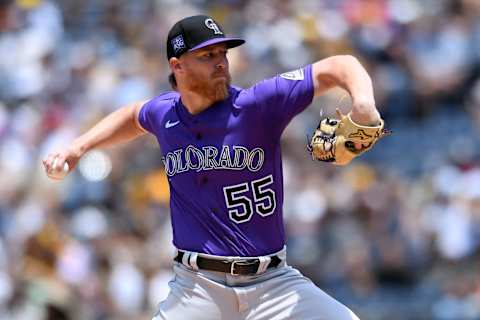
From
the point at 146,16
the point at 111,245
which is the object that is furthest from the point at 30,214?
the point at 146,16

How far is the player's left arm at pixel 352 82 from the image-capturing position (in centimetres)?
413

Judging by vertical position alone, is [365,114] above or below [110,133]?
above

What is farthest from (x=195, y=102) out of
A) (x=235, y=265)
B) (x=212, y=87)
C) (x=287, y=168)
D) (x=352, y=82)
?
(x=287, y=168)

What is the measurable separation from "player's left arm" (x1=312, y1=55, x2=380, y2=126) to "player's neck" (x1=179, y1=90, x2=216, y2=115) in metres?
0.55

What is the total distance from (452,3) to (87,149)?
6.92 meters

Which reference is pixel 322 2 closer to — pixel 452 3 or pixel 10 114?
pixel 452 3

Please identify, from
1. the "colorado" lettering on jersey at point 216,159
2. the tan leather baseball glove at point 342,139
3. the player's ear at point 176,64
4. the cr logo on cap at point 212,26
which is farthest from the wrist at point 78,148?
the tan leather baseball glove at point 342,139

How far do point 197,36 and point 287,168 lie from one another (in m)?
5.31

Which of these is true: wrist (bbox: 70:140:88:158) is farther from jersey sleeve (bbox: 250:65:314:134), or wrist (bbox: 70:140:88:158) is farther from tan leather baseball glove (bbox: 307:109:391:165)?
tan leather baseball glove (bbox: 307:109:391:165)

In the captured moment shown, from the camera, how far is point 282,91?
15.1 feet

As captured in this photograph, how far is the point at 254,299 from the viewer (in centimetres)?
466

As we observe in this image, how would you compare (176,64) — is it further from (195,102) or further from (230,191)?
(230,191)

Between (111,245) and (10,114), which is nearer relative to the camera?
(111,245)

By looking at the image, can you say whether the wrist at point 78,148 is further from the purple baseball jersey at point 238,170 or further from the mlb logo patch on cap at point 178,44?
the mlb logo patch on cap at point 178,44
